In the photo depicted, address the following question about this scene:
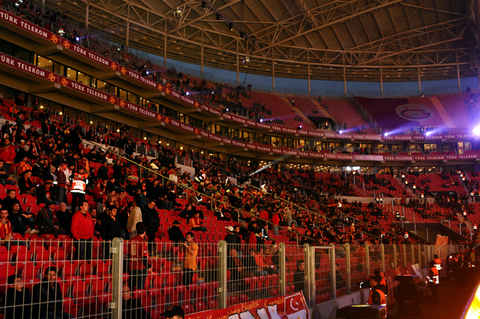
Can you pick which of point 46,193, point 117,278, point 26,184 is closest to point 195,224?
point 46,193

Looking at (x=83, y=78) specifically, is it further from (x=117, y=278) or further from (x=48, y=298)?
(x=48, y=298)

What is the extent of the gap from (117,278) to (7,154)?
8.76 metres

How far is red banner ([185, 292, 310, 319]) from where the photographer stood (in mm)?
6098

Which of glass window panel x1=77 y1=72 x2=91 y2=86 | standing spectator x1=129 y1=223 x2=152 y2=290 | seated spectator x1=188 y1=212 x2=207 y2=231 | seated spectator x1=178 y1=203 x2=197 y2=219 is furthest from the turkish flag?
glass window panel x1=77 y1=72 x2=91 y2=86

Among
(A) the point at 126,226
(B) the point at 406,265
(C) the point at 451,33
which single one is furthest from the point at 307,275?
(C) the point at 451,33

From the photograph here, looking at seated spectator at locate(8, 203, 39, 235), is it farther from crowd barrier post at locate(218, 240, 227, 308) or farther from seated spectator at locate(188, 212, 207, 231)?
seated spectator at locate(188, 212, 207, 231)

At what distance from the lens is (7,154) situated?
1188 centimetres

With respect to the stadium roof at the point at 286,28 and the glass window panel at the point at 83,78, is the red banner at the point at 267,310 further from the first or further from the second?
the stadium roof at the point at 286,28

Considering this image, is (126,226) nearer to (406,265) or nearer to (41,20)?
(406,265)

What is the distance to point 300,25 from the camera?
133 feet

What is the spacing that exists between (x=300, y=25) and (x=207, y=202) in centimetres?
2728

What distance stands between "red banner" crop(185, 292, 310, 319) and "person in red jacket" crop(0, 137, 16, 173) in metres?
8.29

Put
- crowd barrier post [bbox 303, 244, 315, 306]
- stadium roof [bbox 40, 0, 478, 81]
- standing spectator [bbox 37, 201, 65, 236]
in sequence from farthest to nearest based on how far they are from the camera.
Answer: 1. stadium roof [bbox 40, 0, 478, 81]
2. crowd barrier post [bbox 303, 244, 315, 306]
3. standing spectator [bbox 37, 201, 65, 236]

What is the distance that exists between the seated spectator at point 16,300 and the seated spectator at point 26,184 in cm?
705
